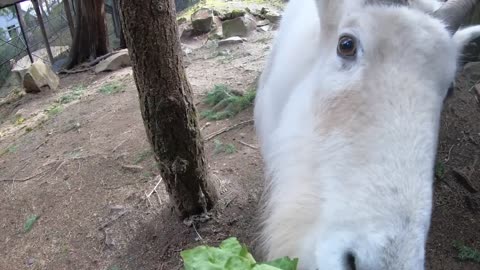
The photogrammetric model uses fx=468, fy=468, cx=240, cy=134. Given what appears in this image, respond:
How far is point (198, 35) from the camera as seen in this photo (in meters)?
10.9

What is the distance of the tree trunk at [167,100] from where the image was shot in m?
2.95

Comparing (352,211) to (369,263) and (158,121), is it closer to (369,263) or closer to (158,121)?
(369,263)

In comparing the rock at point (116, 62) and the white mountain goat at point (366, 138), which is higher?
the white mountain goat at point (366, 138)

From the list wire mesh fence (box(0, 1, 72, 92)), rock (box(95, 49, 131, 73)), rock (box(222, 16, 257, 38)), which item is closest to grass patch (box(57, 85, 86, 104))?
rock (box(95, 49, 131, 73))

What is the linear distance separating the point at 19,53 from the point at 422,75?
493 inches

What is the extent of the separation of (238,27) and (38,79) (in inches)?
166

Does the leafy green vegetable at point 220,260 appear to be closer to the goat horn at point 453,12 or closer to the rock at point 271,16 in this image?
the goat horn at point 453,12

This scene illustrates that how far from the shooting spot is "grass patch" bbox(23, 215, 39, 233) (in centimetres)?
431

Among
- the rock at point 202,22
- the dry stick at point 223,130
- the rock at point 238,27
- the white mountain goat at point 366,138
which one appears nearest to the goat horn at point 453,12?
the white mountain goat at point 366,138

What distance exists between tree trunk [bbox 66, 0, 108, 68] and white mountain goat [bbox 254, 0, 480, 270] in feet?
30.0

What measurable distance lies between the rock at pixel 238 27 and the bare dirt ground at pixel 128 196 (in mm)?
3677

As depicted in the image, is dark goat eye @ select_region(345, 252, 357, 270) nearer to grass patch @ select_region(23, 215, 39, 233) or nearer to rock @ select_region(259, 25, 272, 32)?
grass patch @ select_region(23, 215, 39, 233)

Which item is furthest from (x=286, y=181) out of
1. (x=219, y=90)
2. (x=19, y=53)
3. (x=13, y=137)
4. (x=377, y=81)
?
(x=19, y=53)

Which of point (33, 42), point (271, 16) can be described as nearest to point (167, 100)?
point (271, 16)
